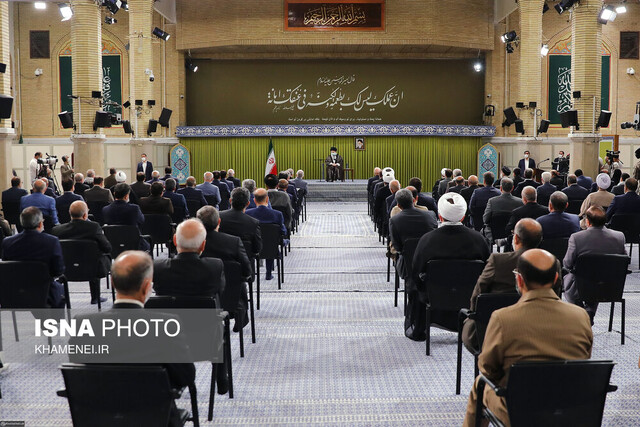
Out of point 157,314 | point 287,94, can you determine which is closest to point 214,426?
point 157,314

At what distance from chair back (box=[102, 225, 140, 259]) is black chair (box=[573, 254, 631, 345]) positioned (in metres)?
4.29

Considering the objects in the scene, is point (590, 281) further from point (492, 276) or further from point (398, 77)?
point (398, 77)

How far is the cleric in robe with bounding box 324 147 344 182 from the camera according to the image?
880 inches

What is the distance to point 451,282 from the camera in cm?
502

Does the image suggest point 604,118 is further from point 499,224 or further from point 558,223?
point 558,223

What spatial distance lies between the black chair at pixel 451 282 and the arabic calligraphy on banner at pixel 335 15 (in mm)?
19267

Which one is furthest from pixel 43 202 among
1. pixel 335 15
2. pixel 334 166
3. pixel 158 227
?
pixel 335 15

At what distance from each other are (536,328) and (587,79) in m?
15.1

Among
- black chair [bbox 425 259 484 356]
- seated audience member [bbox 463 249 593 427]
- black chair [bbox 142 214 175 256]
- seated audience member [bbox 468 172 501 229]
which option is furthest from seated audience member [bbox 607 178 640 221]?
seated audience member [bbox 463 249 593 427]

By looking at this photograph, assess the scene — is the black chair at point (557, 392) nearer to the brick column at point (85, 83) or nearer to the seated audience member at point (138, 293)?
the seated audience member at point (138, 293)

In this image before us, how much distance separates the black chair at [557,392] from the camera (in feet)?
8.68

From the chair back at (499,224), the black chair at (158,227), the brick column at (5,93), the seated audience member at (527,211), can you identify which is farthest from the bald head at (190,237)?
the brick column at (5,93)

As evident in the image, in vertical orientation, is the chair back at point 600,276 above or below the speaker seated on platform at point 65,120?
below

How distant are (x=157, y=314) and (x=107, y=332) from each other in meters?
0.21
